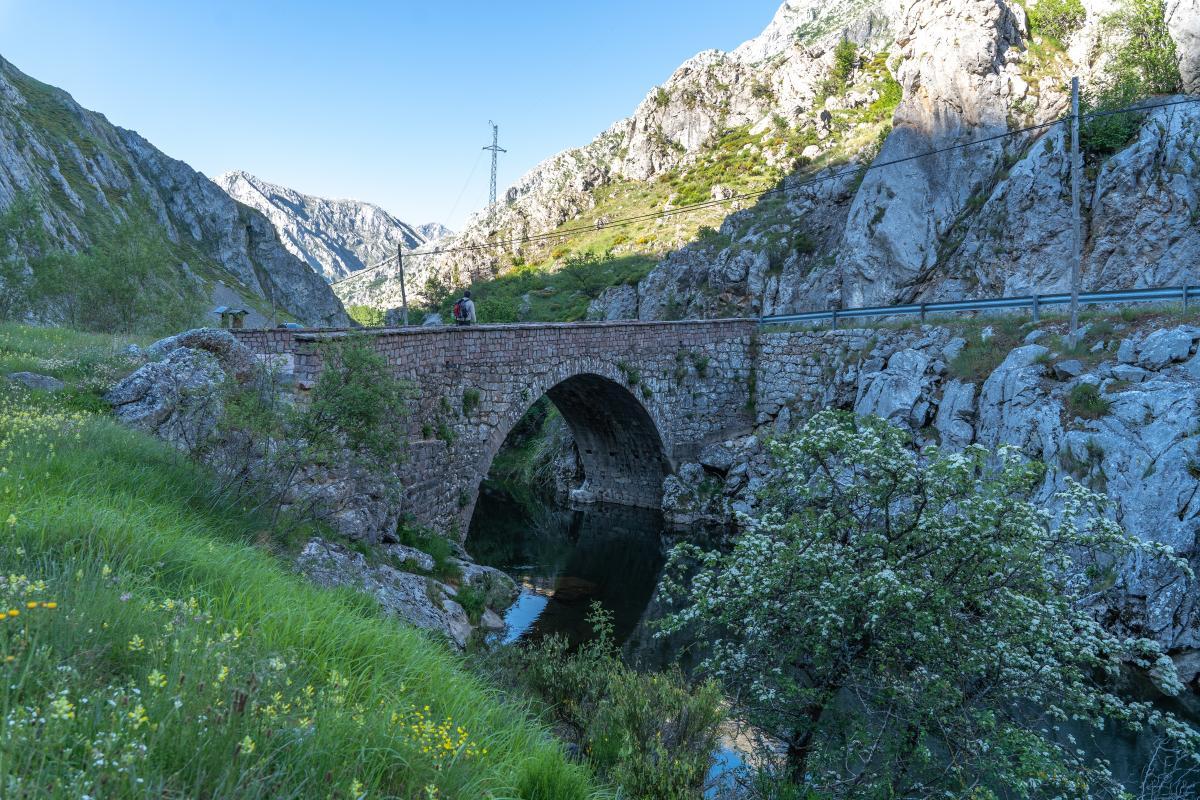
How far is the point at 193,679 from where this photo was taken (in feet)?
8.79

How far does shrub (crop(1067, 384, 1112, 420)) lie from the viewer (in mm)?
13766

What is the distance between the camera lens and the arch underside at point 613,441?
22797mm

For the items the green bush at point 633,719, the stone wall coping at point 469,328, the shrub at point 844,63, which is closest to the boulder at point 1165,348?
the green bush at point 633,719

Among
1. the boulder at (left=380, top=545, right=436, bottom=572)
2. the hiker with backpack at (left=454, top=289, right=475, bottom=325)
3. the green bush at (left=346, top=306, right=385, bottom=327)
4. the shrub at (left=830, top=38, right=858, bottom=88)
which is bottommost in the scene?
the boulder at (left=380, top=545, right=436, bottom=572)

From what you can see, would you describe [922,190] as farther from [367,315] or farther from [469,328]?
[367,315]

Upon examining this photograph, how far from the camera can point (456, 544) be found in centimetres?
1518

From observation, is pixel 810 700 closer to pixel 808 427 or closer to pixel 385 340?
pixel 808 427

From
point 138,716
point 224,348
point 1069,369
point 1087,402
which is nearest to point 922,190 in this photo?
point 1069,369

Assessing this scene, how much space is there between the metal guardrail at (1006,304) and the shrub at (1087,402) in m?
2.95

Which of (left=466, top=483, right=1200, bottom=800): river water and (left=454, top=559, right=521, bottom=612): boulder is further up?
(left=454, top=559, right=521, bottom=612): boulder

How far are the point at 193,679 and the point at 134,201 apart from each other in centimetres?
7811

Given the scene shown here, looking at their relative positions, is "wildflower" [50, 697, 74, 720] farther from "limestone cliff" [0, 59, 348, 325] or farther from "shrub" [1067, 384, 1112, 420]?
"limestone cliff" [0, 59, 348, 325]

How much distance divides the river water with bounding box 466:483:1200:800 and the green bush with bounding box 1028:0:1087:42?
2899 centimetres

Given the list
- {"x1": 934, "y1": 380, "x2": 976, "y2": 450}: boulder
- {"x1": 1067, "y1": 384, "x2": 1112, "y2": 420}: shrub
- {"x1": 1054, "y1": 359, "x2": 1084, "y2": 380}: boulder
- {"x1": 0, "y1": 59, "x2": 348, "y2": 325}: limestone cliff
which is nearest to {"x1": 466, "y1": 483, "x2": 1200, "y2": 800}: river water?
{"x1": 1067, "y1": 384, "x2": 1112, "y2": 420}: shrub
